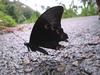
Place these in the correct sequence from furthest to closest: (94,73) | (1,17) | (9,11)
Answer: (9,11) < (1,17) < (94,73)

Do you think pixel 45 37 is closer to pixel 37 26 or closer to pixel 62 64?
pixel 37 26

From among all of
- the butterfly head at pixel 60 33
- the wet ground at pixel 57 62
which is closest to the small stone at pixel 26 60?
the wet ground at pixel 57 62

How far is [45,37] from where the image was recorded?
2.86m

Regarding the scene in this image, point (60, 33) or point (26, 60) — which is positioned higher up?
point (60, 33)

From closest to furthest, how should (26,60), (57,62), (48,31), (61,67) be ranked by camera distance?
1. (61,67)
2. (57,62)
3. (48,31)
4. (26,60)

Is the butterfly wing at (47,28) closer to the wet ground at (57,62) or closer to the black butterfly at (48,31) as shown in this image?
the black butterfly at (48,31)

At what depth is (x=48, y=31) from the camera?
9.29ft

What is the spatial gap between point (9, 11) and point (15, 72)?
7.27m

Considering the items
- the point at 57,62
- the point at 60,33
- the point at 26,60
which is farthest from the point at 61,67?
the point at 26,60

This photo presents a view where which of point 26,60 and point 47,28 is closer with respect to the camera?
point 47,28

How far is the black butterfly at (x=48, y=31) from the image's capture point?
106 inches

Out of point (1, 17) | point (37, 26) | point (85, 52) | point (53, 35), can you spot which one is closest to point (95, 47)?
point (85, 52)

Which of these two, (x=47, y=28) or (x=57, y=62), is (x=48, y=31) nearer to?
(x=47, y=28)

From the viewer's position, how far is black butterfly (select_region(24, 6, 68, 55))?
2.69 m
